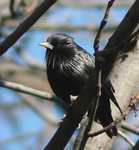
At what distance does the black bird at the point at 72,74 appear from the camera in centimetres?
442

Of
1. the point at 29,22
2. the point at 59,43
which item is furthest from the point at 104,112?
the point at 29,22

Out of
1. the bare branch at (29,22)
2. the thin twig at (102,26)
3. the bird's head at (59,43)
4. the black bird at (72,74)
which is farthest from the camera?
the bird's head at (59,43)

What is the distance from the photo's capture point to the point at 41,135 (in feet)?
31.1

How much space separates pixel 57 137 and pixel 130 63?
182 cm

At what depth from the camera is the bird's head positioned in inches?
199

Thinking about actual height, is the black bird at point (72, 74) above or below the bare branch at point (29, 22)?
below

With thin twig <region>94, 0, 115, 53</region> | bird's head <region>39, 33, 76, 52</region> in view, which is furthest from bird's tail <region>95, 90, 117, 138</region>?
thin twig <region>94, 0, 115, 53</region>

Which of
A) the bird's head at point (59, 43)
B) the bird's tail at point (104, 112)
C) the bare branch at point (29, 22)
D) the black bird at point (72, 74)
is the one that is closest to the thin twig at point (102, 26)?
the bare branch at point (29, 22)

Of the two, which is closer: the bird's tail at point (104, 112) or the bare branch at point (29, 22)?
the bare branch at point (29, 22)

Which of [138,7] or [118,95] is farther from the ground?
[138,7]

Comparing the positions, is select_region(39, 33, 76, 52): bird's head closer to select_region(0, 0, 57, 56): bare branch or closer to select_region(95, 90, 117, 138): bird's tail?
select_region(95, 90, 117, 138): bird's tail

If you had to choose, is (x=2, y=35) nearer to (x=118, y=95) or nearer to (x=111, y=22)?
(x=111, y=22)

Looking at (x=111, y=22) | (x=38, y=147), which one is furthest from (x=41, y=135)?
(x=111, y=22)

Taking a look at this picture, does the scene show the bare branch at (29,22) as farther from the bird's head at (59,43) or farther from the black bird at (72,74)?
the bird's head at (59,43)
